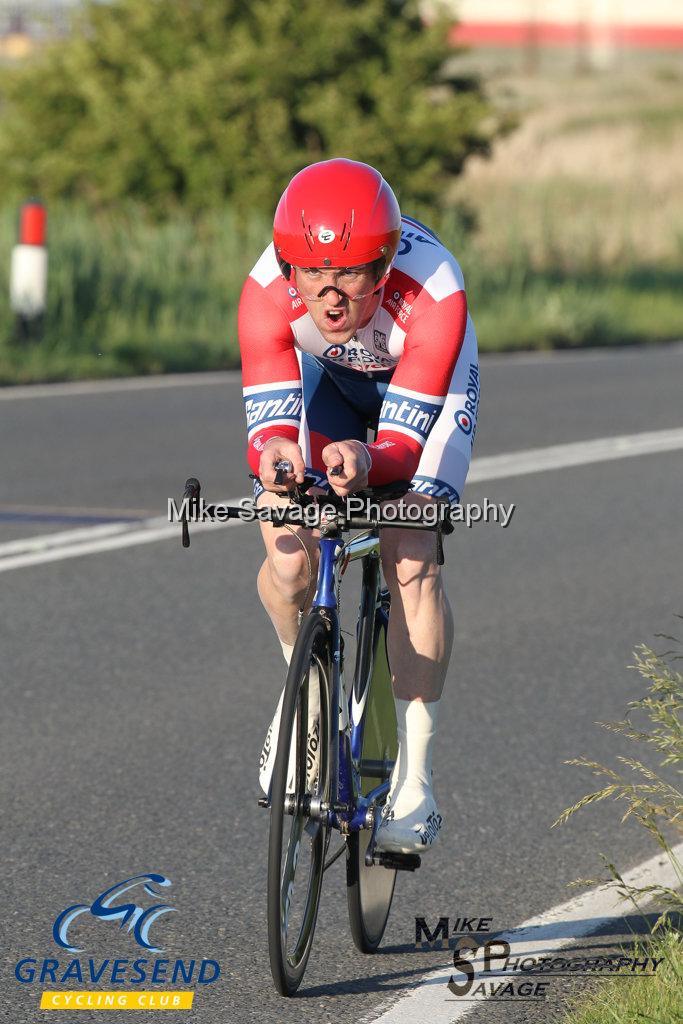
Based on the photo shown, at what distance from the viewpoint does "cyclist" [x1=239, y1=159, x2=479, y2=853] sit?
11.8ft

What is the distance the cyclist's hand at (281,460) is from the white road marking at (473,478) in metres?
4.27

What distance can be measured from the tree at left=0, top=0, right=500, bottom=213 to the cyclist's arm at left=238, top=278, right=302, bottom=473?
735 inches

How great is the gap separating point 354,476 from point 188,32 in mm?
20401

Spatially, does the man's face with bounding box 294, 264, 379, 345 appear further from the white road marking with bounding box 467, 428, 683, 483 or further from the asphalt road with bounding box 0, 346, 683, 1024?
the white road marking with bounding box 467, 428, 683, 483

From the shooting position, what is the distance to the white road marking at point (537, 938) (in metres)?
3.64

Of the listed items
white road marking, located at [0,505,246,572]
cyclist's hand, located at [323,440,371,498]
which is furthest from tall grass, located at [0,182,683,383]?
cyclist's hand, located at [323,440,371,498]

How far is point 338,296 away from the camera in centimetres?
367

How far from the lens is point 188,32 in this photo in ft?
74.3

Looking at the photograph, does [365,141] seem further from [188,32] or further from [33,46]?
[33,46]

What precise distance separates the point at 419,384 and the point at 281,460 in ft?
1.36

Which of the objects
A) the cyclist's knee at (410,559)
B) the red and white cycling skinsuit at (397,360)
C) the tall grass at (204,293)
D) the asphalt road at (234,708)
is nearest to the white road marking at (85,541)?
the asphalt road at (234,708)

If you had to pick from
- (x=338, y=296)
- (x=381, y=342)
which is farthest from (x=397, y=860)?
(x=338, y=296)

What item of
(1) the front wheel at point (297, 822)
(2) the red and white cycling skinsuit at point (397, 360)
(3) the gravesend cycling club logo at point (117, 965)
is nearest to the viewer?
(1) the front wheel at point (297, 822)

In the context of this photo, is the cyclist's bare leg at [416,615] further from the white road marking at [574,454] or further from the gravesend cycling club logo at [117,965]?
the white road marking at [574,454]
